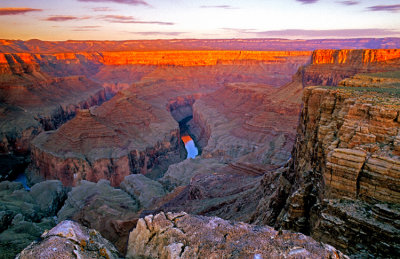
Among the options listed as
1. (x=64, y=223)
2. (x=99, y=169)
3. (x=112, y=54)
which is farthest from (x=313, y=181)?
(x=112, y=54)

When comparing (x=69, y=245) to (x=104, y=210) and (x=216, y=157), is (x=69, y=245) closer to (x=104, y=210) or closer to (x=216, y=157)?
(x=104, y=210)

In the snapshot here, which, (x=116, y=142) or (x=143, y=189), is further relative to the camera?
(x=116, y=142)

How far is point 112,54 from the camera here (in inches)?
4887

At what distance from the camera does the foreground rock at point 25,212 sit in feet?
53.9

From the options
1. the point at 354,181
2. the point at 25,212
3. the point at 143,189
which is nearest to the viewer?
the point at 354,181

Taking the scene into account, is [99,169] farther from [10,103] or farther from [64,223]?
[10,103]

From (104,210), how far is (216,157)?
62.7 ft

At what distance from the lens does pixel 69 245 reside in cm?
496

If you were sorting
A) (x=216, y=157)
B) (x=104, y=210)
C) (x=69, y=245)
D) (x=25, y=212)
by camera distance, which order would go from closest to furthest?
(x=69, y=245) → (x=104, y=210) → (x=25, y=212) → (x=216, y=157)

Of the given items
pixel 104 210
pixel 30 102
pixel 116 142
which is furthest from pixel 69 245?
pixel 30 102

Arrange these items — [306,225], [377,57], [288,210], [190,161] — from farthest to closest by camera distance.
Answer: [377,57], [190,161], [288,210], [306,225]

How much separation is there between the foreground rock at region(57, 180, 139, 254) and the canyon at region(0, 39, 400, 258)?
132mm

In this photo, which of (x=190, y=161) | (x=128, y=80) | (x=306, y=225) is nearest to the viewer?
(x=306, y=225)

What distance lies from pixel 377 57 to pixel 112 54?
108 m
